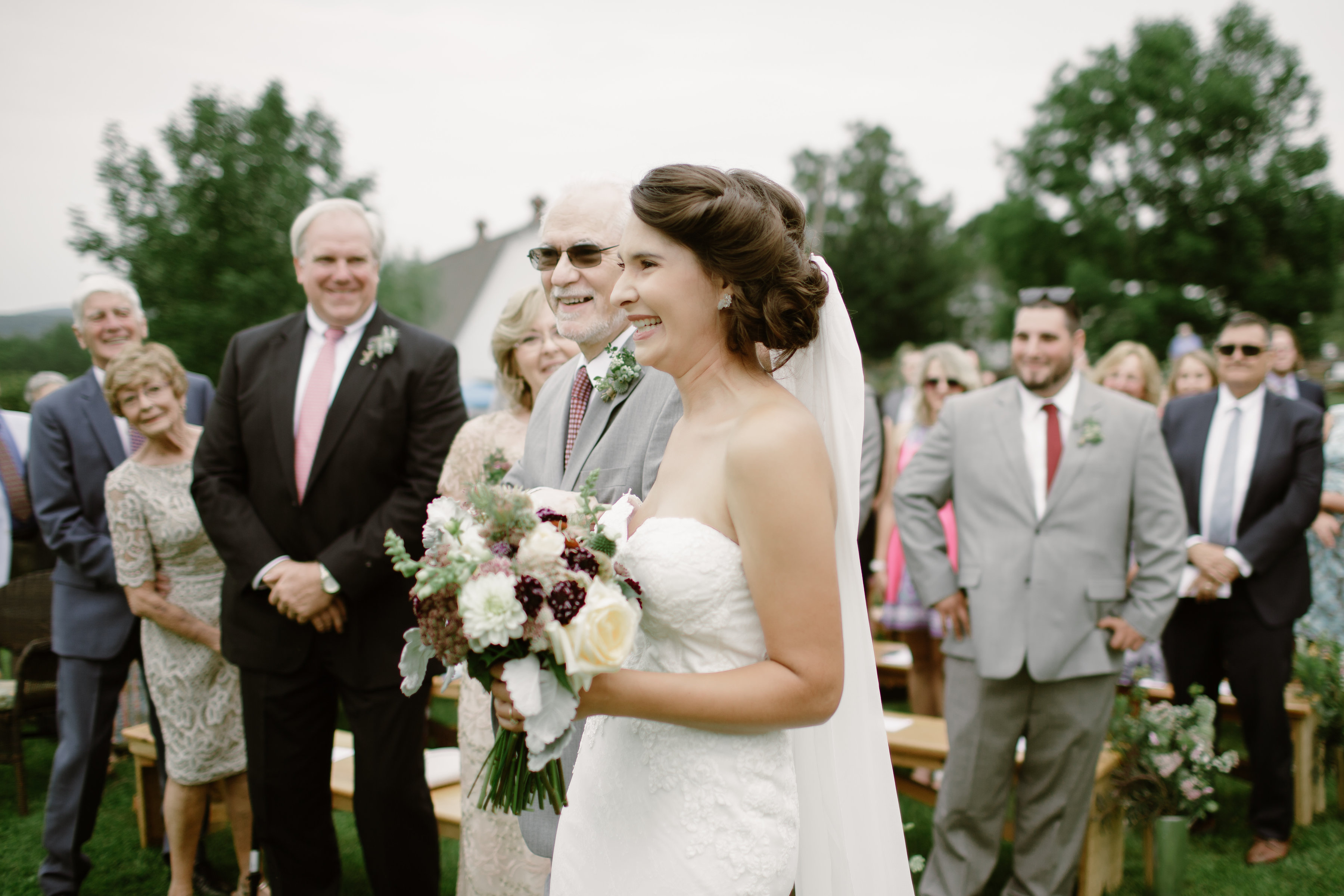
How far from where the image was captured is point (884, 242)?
157ft

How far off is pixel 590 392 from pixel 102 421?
334 cm

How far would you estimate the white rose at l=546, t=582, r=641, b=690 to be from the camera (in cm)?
172

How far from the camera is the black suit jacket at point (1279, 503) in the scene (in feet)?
16.4

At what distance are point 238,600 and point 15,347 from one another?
8.66m

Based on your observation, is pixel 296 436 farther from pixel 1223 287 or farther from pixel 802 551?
pixel 1223 287

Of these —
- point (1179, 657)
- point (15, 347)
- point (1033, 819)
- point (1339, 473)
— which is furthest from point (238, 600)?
point (15, 347)

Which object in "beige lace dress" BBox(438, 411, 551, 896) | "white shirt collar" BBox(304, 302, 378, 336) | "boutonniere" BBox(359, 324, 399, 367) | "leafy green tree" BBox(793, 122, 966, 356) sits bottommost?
"beige lace dress" BBox(438, 411, 551, 896)

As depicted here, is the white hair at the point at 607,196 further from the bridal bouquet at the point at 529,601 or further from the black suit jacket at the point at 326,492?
the bridal bouquet at the point at 529,601

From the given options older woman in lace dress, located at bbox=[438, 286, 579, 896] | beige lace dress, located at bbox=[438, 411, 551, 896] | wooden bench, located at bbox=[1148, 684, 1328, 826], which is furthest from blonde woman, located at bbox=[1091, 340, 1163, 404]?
beige lace dress, located at bbox=[438, 411, 551, 896]

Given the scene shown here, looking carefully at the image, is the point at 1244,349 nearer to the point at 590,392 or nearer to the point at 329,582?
the point at 590,392

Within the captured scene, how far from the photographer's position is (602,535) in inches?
74.0

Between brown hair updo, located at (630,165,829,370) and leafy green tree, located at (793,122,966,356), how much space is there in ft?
138

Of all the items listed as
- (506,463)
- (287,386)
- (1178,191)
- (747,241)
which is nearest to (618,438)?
(747,241)

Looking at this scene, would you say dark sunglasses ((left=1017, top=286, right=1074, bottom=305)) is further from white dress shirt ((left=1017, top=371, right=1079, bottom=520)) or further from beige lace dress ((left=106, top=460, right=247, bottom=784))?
beige lace dress ((left=106, top=460, right=247, bottom=784))
